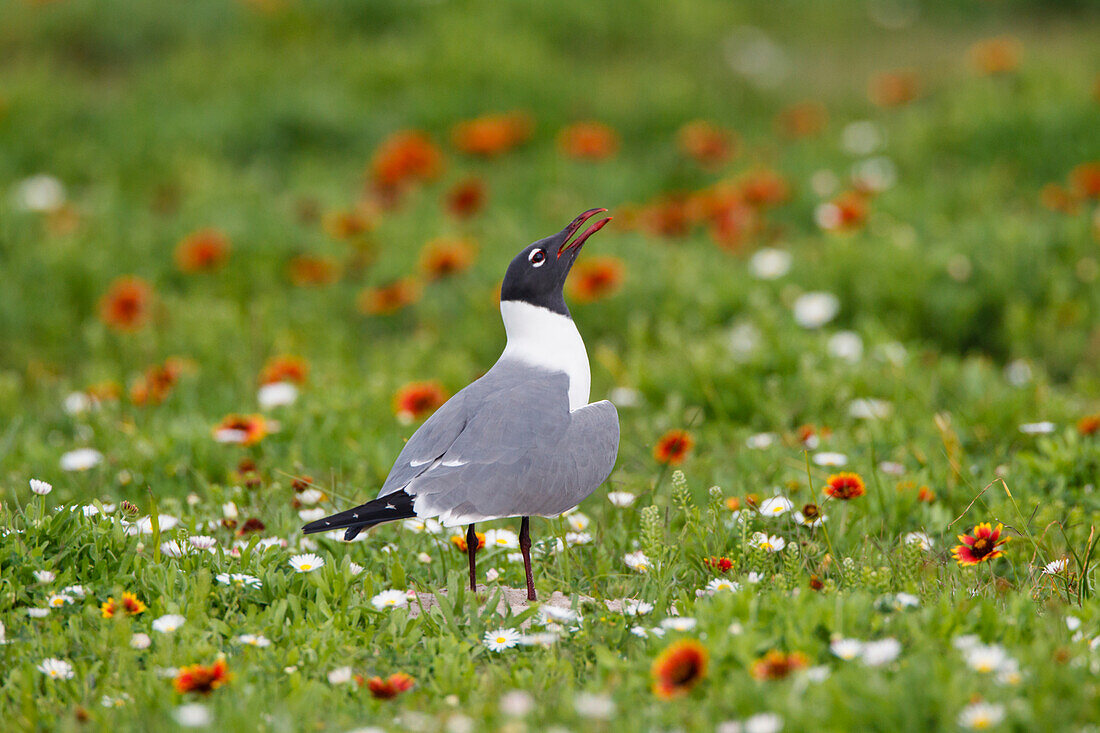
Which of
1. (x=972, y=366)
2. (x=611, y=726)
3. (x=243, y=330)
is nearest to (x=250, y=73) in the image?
(x=243, y=330)

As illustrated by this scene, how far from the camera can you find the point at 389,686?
8.34 feet

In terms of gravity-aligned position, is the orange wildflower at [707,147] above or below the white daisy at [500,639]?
below

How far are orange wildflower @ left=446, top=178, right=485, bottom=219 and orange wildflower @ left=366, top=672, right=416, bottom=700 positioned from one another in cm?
474

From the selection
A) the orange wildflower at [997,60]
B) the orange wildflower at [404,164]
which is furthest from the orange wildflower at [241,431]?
the orange wildflower at [997,60]

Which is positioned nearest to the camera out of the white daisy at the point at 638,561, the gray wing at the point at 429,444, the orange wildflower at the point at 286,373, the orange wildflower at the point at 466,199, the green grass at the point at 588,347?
the green grass at the point at 588,347

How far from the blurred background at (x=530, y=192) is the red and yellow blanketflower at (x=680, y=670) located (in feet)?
8.41

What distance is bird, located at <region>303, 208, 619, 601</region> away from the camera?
9.20ft

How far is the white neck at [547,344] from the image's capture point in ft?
10.4

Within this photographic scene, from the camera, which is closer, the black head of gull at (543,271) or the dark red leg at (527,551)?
the dark red leg at (527,551)

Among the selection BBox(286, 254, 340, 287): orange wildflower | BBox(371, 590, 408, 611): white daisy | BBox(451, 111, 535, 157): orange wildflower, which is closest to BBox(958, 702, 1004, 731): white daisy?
BBox(371, 590, 408, 611): white daisy

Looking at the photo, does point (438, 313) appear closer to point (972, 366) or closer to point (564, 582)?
point (972, 366)

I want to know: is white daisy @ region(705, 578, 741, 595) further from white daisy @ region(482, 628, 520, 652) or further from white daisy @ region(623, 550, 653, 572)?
white daisy @ region(482, 628, 520, 652)

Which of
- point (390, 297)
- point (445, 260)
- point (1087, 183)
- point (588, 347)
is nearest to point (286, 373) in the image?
point (390, 297)

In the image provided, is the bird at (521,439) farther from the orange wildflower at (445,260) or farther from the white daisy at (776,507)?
A: the orange wildflower at (445,260)
